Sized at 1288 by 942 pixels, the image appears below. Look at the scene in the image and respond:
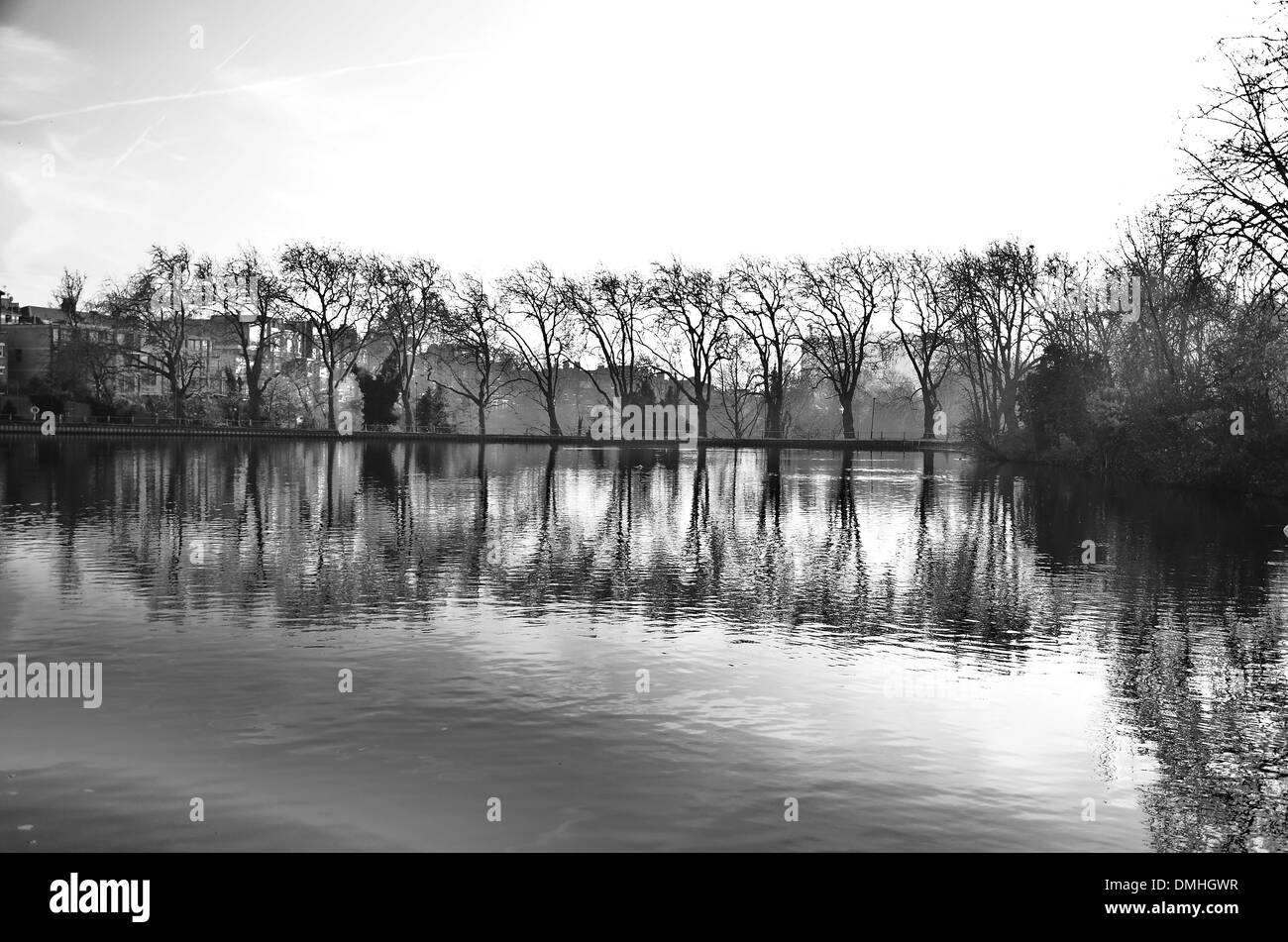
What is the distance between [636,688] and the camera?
1066 cm

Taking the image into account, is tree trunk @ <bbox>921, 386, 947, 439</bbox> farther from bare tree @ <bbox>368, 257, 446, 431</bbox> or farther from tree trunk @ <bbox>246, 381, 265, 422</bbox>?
tree trunk @ <bbox>246, 381, 265, 422</bbox>

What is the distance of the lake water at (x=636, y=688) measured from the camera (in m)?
7.32

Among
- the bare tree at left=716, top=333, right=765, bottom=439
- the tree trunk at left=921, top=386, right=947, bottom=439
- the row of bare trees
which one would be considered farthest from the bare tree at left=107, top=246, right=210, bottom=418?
the tree trunk at left=921, top=386, right=947, bottom=439

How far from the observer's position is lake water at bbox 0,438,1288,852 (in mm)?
7316

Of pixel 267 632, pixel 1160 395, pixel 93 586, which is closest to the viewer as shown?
pixel 267 632

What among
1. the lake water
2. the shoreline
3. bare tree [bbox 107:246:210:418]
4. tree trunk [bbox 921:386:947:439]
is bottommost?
the lake water

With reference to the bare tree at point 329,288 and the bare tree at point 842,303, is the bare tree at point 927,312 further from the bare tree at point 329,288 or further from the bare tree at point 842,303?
the bare tree at point 329,288

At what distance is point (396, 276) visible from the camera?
93875 millimetres

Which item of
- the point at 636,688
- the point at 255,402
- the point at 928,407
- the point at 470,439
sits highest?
the point at 255,402

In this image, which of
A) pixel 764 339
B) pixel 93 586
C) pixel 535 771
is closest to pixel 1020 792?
pixel 535 771

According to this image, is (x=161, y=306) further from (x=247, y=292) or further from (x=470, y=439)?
(x=470, y=439)

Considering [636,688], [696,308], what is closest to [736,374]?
[696,308]
